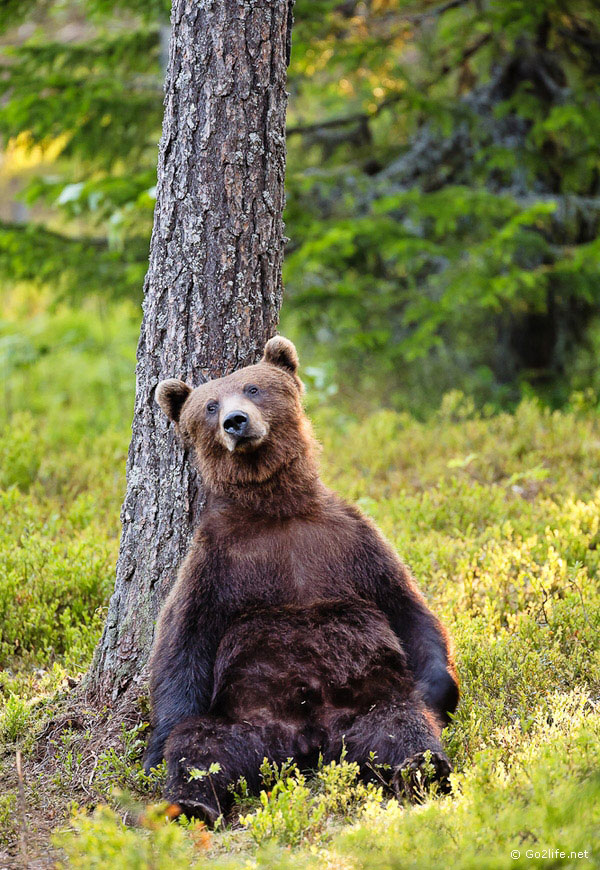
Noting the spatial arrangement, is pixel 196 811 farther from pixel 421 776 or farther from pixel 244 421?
pixel 244 421

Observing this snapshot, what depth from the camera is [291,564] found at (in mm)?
4281

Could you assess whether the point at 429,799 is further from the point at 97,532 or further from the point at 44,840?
the point at 97,532

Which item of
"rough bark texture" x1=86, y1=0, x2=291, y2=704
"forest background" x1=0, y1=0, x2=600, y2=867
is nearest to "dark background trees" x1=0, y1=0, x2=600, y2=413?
"forest background" x1=0, y1=0, x2=600, y2=867

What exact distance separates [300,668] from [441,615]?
157 centimetres

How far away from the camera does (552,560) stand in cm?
567

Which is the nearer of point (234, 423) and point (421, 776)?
point (421, 776)

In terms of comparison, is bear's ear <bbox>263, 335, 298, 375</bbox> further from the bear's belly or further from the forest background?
the forest background

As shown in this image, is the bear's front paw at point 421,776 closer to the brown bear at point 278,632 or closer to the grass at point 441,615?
the brown bear at point 278,632

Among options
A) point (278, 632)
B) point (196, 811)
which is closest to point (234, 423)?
point (278, 632)

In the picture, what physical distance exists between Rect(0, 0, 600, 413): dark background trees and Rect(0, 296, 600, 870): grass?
1307 mm

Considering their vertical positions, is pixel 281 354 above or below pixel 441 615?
above

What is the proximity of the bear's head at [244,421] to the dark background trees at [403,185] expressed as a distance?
4174 mm

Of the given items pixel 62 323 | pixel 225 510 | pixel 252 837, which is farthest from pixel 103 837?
pixel 62 323

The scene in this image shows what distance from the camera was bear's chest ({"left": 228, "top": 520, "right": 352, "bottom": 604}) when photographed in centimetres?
425
